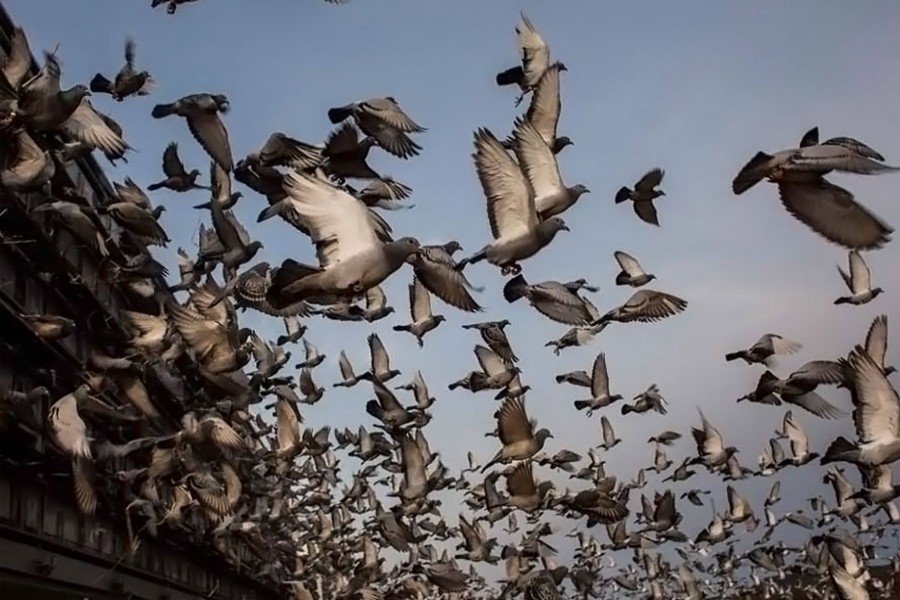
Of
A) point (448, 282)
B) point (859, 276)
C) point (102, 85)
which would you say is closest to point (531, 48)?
point (448, 282)

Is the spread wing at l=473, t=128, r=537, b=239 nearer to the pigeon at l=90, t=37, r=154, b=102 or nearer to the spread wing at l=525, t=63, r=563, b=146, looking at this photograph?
the spread wing at l=525, t=63, r=563, b=146

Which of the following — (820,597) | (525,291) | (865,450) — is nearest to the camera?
(525,291)

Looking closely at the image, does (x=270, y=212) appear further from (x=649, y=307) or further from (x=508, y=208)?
(x=649, y=307)

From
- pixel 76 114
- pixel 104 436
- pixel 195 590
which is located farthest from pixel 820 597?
pixel 76 114

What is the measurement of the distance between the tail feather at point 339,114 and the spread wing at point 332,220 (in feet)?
6.35

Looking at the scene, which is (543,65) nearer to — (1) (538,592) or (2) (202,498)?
(2) (202,498)

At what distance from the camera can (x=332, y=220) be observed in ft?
33.0

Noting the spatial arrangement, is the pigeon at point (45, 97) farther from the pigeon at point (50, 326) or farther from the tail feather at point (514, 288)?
the tail feather at point (514, 288)

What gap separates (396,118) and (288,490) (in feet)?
54.0

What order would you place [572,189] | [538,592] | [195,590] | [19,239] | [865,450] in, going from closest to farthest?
[572,189]
[865,450]
[19,239]
[538,592]
[195,590]

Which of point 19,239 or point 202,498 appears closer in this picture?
point 19,239

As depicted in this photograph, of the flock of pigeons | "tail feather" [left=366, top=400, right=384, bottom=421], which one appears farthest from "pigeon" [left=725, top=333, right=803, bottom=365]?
"tail feather" [left=366, top=400, right=384, bottom=421]

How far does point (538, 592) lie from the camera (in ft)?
70.2

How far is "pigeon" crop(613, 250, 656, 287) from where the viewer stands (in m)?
16.6
